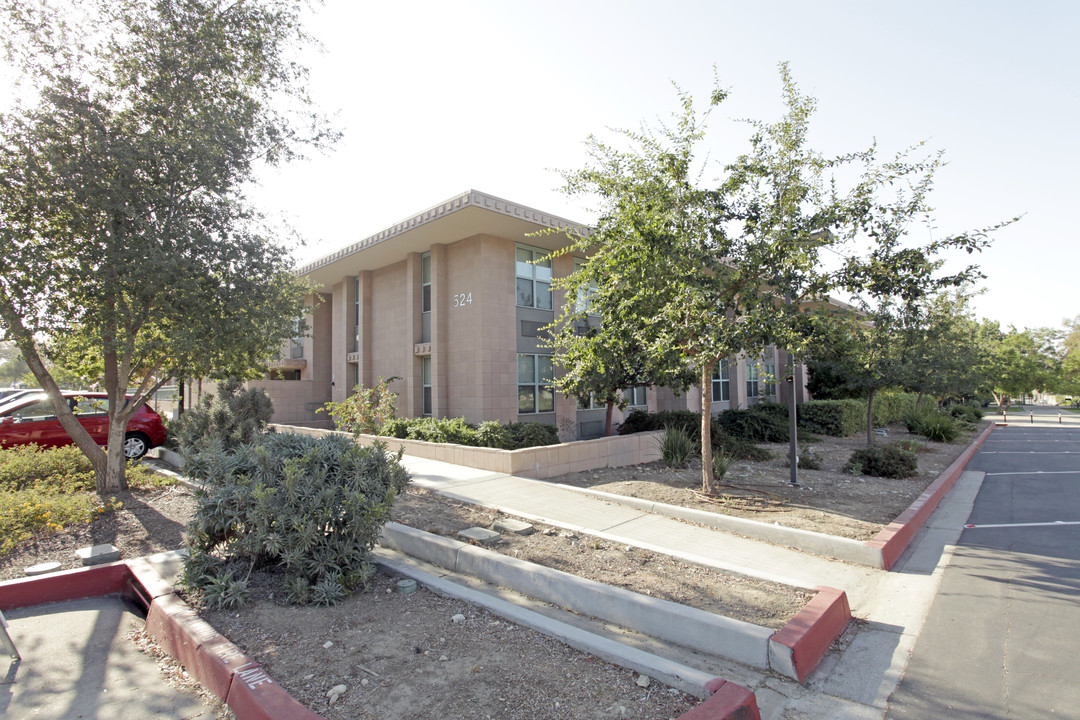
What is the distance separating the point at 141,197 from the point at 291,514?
5536 mm

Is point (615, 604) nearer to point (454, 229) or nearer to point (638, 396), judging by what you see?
point (454, 229)

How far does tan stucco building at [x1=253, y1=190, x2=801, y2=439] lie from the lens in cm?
1559

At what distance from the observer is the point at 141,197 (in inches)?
284

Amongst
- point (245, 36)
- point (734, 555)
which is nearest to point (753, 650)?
point (734, 555)

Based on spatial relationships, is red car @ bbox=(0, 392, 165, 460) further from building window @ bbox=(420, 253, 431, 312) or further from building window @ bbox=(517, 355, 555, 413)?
building window @ bbox=(517, 355, 555, 413)

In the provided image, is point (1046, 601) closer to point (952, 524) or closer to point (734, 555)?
point (734, 555)

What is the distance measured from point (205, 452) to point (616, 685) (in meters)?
3.87

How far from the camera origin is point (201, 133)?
719 centimetres

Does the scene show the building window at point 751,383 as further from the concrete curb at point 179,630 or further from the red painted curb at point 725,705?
the concrete curb at point 179,630

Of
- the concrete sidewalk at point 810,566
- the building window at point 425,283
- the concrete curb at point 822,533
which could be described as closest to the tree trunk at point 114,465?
the concrete sidewalk at point 810,566

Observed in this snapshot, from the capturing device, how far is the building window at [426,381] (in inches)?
697

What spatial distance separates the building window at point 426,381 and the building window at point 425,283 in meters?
1.65

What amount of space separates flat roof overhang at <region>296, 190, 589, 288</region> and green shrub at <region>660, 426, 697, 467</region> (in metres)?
5.13

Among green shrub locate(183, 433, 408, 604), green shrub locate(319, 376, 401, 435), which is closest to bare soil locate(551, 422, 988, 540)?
green shrub locate(183, 433, 408, 604)
